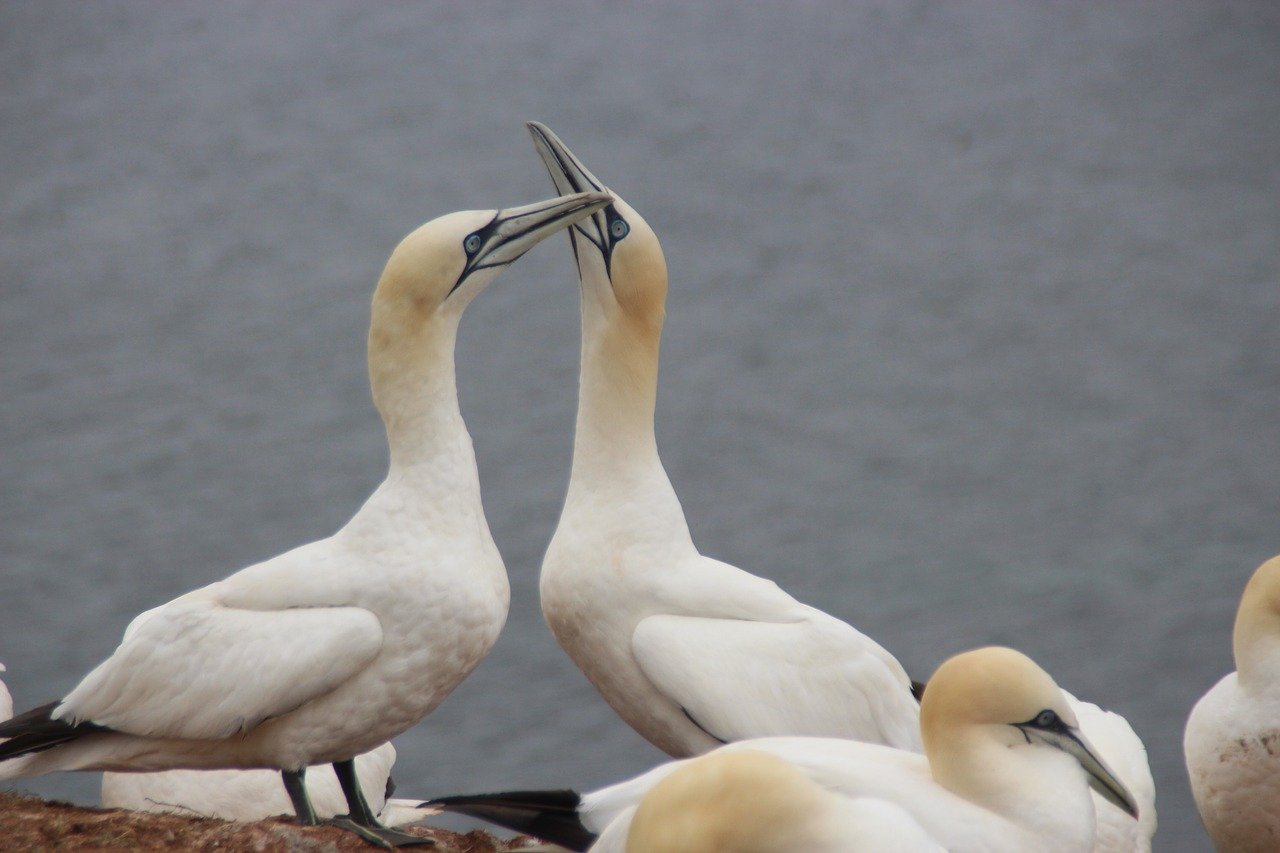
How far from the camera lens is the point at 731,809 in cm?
252

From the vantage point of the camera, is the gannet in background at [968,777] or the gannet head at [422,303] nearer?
the gannet in background at [968,777]

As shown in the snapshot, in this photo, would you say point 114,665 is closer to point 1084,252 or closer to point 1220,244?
point 1084,252

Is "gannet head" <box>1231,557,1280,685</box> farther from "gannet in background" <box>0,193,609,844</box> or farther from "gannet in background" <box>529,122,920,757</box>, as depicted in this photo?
"gannet in background" <box>0,193,609,844</box>

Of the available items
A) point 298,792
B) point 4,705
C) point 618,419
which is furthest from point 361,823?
point 4,705

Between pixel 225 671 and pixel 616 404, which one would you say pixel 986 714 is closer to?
pixel 616 404

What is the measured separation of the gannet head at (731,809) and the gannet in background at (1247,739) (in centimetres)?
201

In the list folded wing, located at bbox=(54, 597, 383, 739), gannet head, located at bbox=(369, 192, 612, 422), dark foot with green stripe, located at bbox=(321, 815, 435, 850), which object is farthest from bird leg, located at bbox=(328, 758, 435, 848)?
gannet head, located at bbox=(369, 192, 612, 422)

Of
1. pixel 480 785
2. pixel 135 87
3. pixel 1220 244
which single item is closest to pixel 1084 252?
pixel 1220 244

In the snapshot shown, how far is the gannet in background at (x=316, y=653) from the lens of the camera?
3482 millimetres

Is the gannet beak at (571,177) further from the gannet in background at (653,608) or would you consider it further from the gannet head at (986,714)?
the gannet head at (986,714)

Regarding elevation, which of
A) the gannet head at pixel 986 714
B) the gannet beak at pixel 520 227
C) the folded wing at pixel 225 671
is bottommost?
the gannet head at pixel 986 714

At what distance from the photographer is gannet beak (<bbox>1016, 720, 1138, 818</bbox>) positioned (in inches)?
119

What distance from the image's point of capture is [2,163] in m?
8.34

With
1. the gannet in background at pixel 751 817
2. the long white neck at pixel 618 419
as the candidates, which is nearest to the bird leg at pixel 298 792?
the long white neck at pixel 618 419
